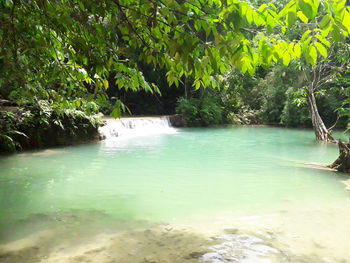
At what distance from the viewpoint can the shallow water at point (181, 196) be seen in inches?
172

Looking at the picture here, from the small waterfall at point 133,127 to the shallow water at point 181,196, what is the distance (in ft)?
13.5

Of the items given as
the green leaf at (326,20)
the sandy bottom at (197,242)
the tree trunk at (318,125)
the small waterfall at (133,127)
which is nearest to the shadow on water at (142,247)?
the sandy bottom at (197,242)

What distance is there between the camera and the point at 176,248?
12.4 feet

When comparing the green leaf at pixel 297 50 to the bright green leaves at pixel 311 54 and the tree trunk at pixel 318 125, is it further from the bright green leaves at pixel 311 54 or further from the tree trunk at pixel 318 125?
the tree trunk at pixel 318 125

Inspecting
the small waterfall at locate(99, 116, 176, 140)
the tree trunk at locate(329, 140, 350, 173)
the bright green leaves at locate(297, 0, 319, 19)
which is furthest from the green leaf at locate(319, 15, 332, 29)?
the small waterfall at locate(99, 116, 176, 140)

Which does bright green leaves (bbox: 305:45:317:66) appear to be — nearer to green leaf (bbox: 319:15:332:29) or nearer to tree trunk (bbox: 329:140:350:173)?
green leaf (bbox: 319:15:332:29)

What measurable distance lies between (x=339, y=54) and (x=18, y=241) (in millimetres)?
10375

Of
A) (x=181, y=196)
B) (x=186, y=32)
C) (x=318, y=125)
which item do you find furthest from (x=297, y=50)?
(x=318, y=125)

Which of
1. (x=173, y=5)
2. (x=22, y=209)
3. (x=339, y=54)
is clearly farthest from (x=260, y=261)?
(x=339, y=54)

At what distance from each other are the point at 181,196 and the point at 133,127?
36.4ft

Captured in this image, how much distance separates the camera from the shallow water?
4359mm

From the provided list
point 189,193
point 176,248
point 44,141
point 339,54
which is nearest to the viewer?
point 176,248

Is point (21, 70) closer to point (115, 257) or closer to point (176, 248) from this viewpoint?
point (115, 257)

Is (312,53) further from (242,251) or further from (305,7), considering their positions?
(242,251)
